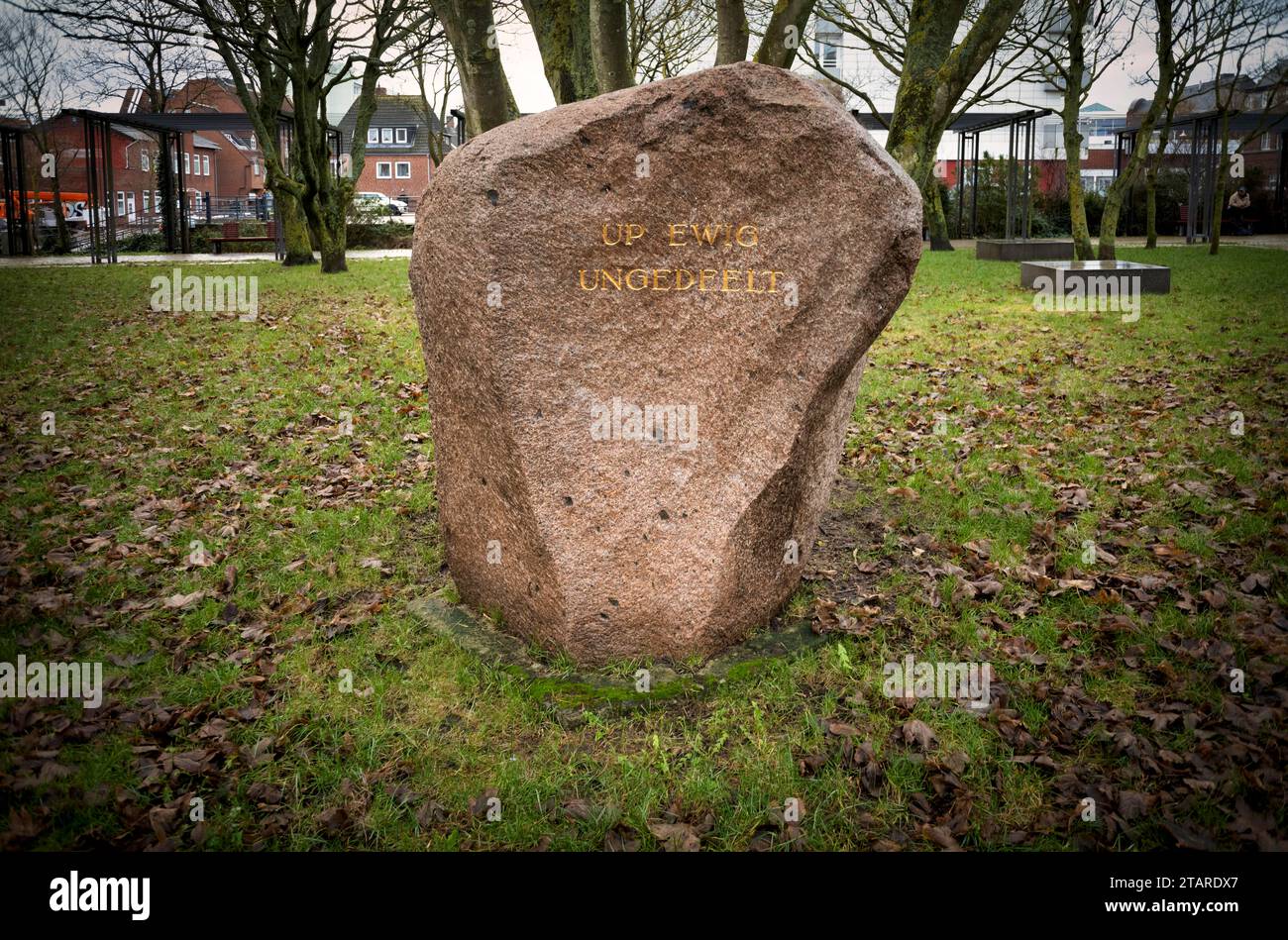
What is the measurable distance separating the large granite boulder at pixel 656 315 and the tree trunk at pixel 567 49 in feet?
15.4

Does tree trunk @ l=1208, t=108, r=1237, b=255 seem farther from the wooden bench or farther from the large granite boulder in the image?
the wooden bench

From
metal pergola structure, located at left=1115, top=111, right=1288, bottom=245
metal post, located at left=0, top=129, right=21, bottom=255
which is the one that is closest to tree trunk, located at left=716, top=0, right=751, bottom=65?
metal pergola structure, located at left=1115, top=111, right=1288, bottom=245

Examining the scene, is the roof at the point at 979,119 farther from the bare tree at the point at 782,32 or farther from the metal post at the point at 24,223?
the metal post at the point at 24,223

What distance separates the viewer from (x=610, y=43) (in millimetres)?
7406

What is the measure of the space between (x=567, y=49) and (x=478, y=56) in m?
0.86

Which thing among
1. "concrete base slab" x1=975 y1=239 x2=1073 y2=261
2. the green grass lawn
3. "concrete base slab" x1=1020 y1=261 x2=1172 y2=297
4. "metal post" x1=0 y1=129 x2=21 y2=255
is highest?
"metal post" x1=0 y1=129 x2=21 y2=255

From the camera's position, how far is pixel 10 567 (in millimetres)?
5285

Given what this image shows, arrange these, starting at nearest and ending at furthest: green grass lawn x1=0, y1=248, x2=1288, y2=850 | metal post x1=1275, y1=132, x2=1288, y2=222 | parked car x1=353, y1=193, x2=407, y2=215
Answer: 1. green grass lawn x1=0, y1=248, x2=1288, y2=850
2. metal post x1=1275, y1=132, x2=1288, y2=222
3. parked car x1=353, y1=193, x2=407, y2=215

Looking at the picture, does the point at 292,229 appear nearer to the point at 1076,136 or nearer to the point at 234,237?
the point at 234,237

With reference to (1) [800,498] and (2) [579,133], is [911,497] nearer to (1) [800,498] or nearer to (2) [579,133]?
(1) [800,498]

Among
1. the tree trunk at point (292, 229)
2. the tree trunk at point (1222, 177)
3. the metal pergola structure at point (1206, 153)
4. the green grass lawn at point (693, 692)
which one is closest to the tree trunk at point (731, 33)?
the green grass lawn at point (693, 692)

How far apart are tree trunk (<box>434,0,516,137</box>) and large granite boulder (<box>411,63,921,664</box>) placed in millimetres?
4652

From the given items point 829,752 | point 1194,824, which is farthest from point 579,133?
point 1194,824

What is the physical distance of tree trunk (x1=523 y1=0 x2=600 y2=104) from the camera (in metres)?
8.45
